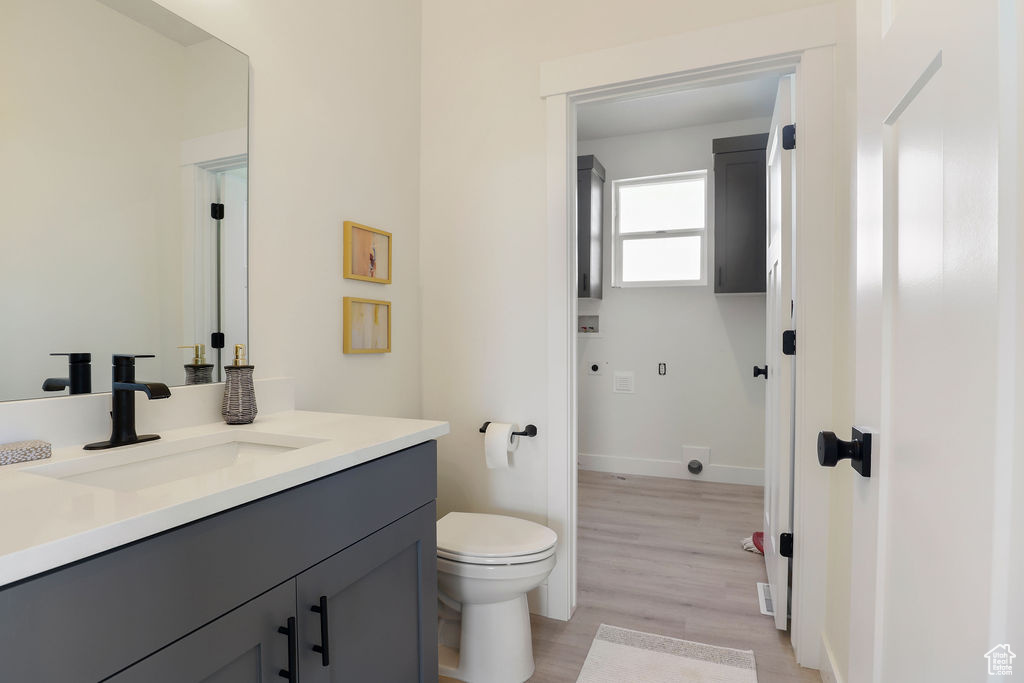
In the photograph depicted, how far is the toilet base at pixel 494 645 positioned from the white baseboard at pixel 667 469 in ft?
8.27

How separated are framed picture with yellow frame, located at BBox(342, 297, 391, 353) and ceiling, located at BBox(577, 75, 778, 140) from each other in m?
2.04

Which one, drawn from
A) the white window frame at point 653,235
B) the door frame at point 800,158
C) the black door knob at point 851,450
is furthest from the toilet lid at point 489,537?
the white window frame at point 653,235

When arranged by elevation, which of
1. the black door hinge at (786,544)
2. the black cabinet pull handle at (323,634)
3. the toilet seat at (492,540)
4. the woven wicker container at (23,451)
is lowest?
the black door hinge at (786,544)

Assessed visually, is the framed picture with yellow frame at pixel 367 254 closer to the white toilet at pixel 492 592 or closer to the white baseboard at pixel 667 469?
the white toilet at pixel 492 592

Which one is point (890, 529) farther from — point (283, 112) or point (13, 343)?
point (283, 112)

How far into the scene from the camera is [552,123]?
2006 mm

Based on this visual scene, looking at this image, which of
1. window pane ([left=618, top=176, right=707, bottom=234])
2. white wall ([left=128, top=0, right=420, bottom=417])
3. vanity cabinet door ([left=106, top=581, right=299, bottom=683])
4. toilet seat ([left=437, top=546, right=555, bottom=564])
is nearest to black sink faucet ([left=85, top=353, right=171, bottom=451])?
white wall ([left=128, top=0, right=420, bottom=417])

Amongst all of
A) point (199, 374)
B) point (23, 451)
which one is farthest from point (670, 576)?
point (23, 451)

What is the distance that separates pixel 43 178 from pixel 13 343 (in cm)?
33

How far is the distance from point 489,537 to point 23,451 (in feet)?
4.03

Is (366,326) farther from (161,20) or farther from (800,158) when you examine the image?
(800,158)

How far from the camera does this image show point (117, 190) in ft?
3.84

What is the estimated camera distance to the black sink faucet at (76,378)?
107 cm

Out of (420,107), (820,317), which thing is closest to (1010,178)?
(820,317)
